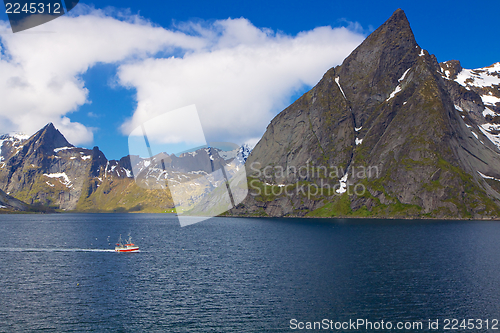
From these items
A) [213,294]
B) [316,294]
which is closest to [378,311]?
[316,294]

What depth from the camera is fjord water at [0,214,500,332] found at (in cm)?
5553

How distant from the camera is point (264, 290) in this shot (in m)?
70.5

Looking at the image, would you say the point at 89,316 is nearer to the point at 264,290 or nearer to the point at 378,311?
the point at 264,290

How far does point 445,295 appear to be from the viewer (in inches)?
2633

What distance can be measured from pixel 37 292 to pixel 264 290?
156 feet

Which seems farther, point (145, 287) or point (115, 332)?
point (145, 287)

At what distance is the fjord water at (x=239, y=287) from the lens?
5553 centimetres

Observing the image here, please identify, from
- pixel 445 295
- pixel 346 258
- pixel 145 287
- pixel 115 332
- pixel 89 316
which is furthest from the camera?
pixel 346 258

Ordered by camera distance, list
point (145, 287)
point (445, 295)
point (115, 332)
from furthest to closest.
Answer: point (145, 287), point (445, 295), point (115, 332)

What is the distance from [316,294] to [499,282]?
4498cm

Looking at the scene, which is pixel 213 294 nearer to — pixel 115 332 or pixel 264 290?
pixel 264 290

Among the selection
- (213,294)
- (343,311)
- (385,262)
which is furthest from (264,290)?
Answer: (385,262)

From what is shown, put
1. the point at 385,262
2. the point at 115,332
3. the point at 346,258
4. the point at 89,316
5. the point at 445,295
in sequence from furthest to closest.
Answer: the point at 346,258 → the point at 385,262 → the point at 445,295 → the point at 89,316 → the point at 115,332

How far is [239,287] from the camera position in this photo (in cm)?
7262
